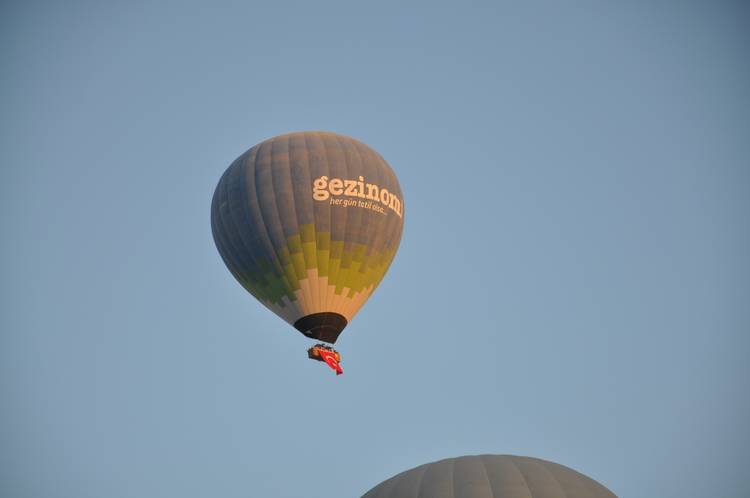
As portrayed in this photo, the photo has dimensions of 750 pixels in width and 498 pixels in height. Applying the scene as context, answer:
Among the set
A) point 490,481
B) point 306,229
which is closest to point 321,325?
point 306,229

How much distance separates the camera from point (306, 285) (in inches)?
1320

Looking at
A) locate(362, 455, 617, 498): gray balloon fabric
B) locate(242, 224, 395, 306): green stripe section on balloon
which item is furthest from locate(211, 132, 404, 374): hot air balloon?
locate(362, 455, 617, 498): gray balloon fabric

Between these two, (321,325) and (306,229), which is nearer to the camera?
(306,229)

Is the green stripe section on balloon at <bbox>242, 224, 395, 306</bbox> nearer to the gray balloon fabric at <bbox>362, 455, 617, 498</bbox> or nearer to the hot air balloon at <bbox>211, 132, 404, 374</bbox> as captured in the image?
the hot air balloon at <bbox>211, 132, 404, 374</bbox>

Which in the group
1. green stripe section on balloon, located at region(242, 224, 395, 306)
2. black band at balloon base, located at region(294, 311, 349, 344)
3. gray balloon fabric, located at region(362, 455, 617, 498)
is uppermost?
green stripe section on balloon, located at region(242, 224, 395, 306)

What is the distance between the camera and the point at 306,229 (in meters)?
33.4

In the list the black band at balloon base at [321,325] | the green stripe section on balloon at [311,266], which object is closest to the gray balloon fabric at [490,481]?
the black band at balloon base at [321,325]

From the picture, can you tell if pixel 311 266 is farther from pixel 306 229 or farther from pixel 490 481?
pixel 490 481

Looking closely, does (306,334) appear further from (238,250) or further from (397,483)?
(397,483)

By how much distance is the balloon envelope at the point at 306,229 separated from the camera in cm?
3344

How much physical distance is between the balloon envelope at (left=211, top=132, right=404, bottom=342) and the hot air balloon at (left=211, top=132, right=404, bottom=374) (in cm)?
3

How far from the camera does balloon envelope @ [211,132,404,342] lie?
3344cm

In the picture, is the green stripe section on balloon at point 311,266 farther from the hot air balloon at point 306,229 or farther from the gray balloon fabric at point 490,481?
the gray balloon fabric at point 490,481

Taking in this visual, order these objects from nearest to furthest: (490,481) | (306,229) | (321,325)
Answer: (490,481) < (306,229) < (321,325)
